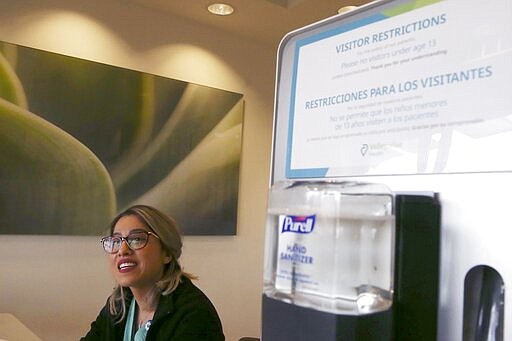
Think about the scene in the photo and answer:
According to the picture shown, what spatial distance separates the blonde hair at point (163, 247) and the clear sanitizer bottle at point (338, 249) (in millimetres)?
1380

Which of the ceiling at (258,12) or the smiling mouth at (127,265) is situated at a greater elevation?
the ceiling at (258,12)

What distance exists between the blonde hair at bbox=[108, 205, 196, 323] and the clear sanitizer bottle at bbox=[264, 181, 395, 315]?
4.53 ft

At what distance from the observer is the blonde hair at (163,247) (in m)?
1.81

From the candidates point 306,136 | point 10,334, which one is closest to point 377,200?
point 306,136

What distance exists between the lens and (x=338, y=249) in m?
0.46

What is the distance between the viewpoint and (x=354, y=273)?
0.45m

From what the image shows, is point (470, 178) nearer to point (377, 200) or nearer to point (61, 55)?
point (377, 200)

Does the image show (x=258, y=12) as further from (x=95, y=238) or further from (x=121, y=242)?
(x=121, y=242)

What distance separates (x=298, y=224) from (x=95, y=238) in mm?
2596

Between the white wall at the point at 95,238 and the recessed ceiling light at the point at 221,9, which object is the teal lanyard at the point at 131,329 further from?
the recessed ceiling light at the point at 221,9

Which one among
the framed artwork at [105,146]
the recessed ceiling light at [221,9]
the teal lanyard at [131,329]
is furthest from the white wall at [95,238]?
the teal lanyard at [131,329]

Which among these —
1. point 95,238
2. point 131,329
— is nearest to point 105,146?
point 95,238

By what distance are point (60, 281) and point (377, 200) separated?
2640mm

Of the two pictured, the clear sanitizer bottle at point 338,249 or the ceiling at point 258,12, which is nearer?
the clear sanitizer bottle at point 338,249
